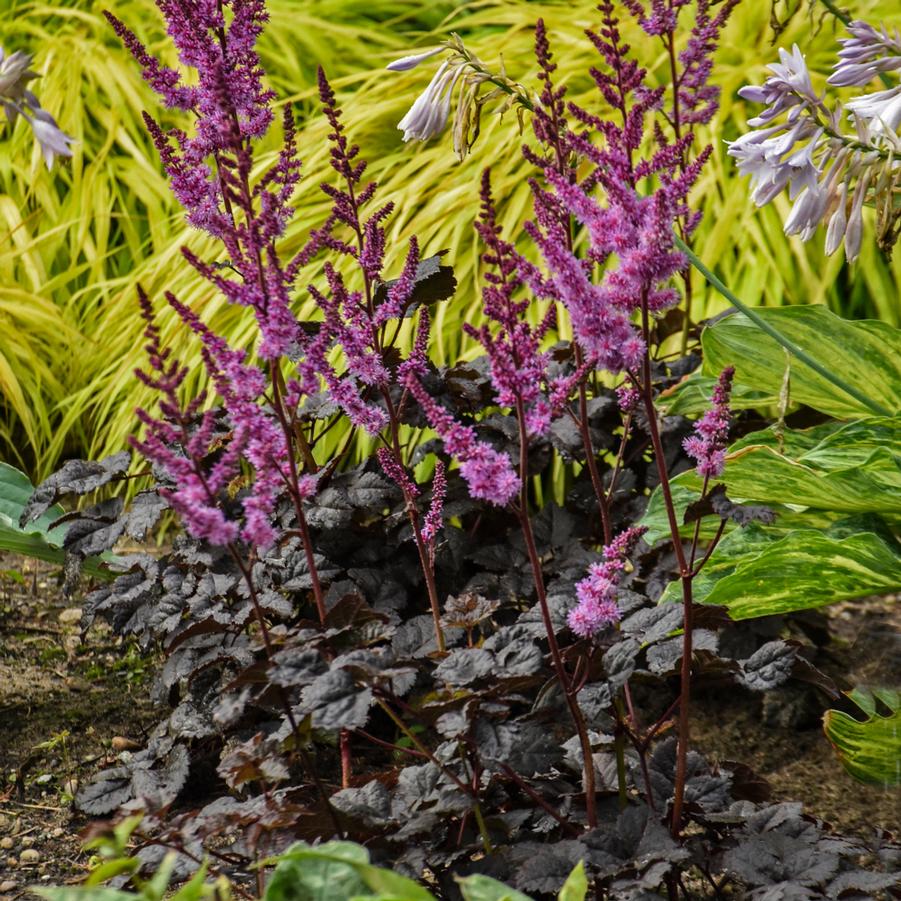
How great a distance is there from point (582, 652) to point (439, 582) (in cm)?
68

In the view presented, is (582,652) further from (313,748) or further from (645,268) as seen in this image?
(313,748)

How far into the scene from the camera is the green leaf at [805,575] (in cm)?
151

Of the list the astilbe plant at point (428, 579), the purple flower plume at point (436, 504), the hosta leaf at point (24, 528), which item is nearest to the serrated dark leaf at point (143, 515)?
the astilbe plant at point (428, 579)

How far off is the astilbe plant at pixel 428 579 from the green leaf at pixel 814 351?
30cm

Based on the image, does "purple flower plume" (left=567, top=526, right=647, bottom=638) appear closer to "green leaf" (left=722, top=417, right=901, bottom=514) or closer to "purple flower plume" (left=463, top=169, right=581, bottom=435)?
"purple flower plume" (left=463, top=169, right=581, bottom=435)

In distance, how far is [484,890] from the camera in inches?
36.8

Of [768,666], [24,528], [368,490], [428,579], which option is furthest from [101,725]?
[768,666]

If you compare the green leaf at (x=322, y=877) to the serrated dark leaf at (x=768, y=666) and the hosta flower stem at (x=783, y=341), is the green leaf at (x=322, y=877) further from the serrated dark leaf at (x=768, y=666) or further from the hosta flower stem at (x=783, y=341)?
the hosta flower stem at (x=783, y=341)

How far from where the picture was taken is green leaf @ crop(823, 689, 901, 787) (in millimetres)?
1428

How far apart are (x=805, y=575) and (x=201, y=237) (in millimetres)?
2068

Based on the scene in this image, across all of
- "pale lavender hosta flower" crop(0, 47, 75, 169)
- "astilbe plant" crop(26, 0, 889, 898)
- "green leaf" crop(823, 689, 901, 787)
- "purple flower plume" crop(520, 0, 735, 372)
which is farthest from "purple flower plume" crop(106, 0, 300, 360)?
"green leaf" crop(823, 689, 901, 787)

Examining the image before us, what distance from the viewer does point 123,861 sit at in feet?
2.80

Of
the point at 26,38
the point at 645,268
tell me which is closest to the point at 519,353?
the point at 645,268

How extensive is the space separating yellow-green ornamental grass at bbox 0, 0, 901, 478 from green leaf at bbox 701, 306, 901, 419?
684mm
